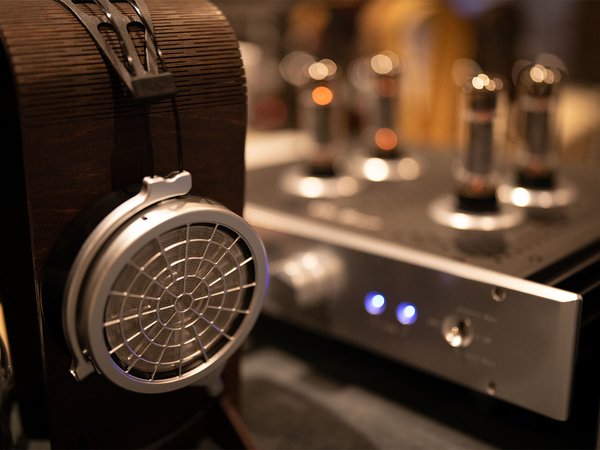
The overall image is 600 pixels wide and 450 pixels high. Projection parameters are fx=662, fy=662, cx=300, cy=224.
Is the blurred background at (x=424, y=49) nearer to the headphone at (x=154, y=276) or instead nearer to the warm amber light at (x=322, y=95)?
the warm amber light at (x=322, y=95)

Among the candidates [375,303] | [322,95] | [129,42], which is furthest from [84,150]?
[322,95]

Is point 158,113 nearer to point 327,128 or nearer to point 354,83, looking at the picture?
point 327,128

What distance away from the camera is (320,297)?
0.63m

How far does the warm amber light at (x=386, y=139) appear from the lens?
868 mm

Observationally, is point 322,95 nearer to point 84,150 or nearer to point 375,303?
point 375,303

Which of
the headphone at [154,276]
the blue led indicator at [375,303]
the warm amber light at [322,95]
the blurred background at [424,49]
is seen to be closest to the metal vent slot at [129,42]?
the headphone at [154,276]

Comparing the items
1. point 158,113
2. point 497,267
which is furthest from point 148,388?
point 497,267

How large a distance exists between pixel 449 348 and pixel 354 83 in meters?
0.65

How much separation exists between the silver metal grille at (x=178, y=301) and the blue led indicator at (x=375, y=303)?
0.56 feet

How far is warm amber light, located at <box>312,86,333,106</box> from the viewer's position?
0.80m

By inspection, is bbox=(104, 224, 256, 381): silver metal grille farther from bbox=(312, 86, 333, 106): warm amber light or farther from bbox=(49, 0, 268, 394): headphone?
bbox=(312, 86, 333, 106): warm amber light

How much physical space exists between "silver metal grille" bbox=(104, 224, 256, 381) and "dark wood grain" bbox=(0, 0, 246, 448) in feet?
0.14

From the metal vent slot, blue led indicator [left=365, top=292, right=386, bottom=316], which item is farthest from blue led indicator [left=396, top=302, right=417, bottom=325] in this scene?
the metal vent slot

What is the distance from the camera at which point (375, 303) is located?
1.94 ft
